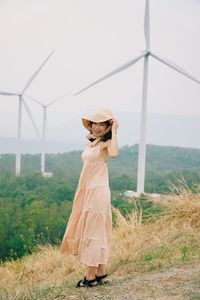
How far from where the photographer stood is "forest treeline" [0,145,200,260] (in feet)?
73.9

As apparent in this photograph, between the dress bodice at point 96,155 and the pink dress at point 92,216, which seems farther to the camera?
the dress bodice at point 96,155

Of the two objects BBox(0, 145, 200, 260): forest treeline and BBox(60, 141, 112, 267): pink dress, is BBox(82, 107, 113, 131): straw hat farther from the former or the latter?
BBox(0, 145, 200, 260): forest treeline

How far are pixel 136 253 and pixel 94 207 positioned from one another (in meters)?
2.44

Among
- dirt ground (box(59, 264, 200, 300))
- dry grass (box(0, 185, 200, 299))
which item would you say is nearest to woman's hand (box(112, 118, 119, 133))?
dirt ground (box(59, 264, 200, 300))

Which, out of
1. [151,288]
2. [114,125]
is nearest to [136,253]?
[151,288]

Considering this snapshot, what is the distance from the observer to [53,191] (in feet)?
134

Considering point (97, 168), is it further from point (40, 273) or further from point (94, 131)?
point (40, 273)

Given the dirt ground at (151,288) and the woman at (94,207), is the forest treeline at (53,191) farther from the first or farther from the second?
the woman at (94,207)

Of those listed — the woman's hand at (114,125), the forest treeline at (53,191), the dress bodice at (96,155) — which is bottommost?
the forest treeline at (53,191)

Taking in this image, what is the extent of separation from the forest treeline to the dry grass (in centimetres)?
89

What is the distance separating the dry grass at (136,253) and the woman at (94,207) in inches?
17.1

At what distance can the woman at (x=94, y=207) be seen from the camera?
19.1ft

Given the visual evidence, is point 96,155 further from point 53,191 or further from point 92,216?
point 53,191

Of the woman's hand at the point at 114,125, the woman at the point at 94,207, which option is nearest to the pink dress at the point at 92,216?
the woman at the point at 94,207
